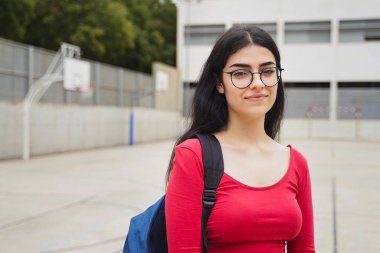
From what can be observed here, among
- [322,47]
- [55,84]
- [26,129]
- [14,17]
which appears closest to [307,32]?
[322,47]

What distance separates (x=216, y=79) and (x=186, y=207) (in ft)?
1.83

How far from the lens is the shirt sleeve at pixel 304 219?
6.31 feet

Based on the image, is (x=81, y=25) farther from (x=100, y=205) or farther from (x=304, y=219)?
(x=304, y=219)

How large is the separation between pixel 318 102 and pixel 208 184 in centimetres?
3009

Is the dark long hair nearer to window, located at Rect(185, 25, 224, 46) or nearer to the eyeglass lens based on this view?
the eyeglass lens

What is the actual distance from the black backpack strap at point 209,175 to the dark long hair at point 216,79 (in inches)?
6.2

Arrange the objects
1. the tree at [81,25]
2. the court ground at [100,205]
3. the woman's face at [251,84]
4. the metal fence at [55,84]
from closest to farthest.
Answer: the woman's face at [251,84]
the court ground at [100,205]
the metal fence at [55,84]
the tree at [81,25]

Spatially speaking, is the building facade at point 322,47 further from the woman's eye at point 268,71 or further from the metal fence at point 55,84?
the woman's eye at point 268,71

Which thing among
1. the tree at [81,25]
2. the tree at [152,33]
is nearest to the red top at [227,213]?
the tree at [81,25]

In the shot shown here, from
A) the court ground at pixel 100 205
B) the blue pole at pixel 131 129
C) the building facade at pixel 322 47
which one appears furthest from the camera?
the building facade at pixel 322 47

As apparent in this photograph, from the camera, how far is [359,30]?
29.8m

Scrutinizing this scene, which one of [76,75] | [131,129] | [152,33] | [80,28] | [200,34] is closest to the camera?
[76,75]

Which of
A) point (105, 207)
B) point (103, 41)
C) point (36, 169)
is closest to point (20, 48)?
point (36, 169)

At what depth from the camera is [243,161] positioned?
1.79 meters
